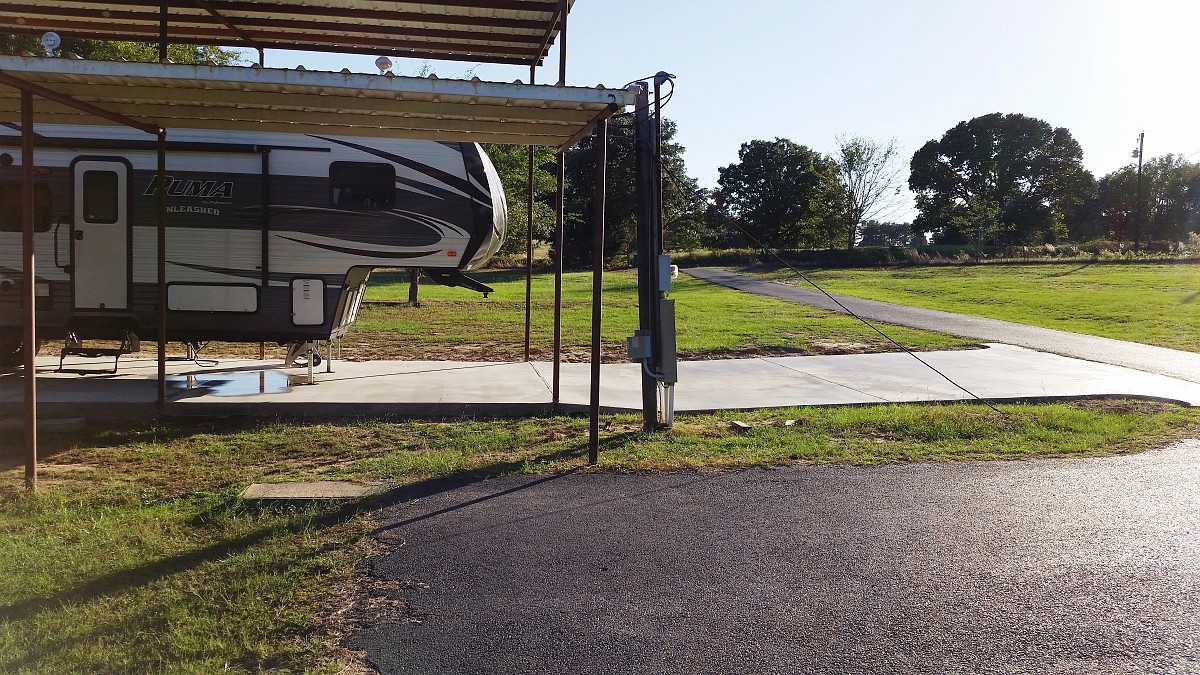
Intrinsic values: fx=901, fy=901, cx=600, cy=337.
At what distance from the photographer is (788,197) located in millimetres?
59094

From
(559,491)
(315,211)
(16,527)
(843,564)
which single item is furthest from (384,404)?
(843,564)

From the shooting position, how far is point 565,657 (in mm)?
3482

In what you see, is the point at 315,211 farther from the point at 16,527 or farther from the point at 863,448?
the point at 863,448

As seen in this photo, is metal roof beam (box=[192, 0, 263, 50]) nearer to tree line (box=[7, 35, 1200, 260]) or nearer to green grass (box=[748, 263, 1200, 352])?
green grass (box=[748, 263, 1200, 352])

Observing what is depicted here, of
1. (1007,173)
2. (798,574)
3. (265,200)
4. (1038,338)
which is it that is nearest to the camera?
(798,574)

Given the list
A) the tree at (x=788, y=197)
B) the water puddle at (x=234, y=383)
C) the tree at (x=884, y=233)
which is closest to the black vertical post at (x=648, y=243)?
the water puddle at (x=234, y=383)

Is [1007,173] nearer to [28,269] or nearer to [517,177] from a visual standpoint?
[517,177]

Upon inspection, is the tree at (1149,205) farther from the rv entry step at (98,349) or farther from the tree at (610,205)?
the rv entry step at (98,349)

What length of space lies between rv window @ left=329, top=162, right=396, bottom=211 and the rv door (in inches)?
78.9

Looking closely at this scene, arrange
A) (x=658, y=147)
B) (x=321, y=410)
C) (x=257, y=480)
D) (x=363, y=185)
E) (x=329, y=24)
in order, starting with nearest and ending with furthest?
(x=257, y=480)
(x=658, y=147)
(x=321, y=410)
(x=329, y=24)
(x=363, y=185)

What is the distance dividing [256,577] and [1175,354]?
515 inches

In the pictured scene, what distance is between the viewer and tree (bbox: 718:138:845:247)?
193ft

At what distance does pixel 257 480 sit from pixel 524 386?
12.5 ft

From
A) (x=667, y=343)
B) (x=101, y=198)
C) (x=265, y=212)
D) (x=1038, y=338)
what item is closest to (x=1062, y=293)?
(x=1038, y=338)
